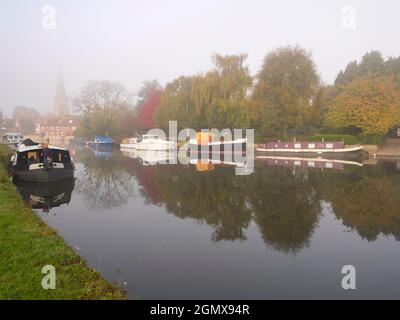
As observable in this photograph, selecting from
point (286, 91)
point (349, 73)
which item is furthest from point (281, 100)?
point (349, 73)

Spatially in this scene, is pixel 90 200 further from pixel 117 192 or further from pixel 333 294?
pixel 333 294

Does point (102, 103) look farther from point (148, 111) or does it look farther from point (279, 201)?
point (279, 201)

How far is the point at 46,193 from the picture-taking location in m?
15.1

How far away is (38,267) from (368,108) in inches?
1456

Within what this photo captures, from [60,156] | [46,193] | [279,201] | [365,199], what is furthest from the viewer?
[60,156]

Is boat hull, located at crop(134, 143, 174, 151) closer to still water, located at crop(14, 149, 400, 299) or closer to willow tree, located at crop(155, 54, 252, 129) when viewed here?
willow tree, located at crop(155, 54, 252, 129)

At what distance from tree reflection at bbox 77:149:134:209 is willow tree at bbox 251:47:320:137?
68.8 ft

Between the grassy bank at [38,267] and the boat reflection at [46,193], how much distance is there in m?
4.89

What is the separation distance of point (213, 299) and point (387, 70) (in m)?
62.3

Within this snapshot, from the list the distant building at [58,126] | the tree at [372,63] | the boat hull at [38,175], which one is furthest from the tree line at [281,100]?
the distant building at [58,126]

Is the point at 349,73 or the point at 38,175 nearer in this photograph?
the point at 38,175

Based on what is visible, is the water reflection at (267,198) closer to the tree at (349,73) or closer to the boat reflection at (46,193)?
the boat reflection at (46,193)

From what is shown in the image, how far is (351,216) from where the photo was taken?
1084cm

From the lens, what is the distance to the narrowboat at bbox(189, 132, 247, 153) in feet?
120
